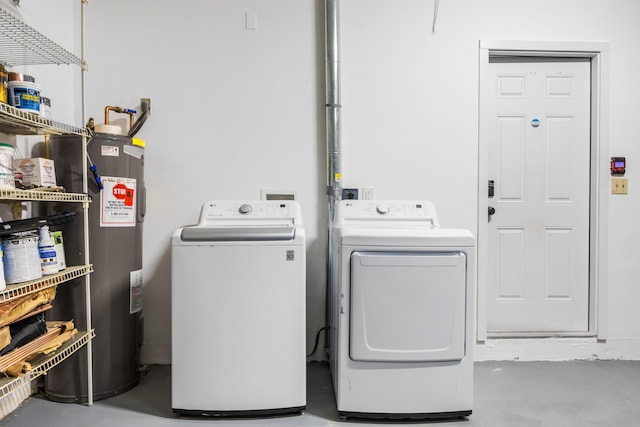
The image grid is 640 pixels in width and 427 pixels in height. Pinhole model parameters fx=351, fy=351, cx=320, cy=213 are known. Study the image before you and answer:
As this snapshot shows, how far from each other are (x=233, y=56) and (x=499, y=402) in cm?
247

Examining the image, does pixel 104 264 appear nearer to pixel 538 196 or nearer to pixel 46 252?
pixel 46 252

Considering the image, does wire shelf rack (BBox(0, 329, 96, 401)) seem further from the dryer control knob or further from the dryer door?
the dryer control knob

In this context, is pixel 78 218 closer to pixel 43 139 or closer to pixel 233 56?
pixel 43 139

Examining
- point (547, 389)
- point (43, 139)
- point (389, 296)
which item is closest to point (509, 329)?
point (547, 389)

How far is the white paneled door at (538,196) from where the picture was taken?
236 cm

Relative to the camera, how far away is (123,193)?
1847mm

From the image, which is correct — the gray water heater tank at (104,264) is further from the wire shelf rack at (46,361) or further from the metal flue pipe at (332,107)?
the metal flue pipe at (332,107)

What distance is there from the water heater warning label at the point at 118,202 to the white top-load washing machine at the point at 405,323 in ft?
3.79

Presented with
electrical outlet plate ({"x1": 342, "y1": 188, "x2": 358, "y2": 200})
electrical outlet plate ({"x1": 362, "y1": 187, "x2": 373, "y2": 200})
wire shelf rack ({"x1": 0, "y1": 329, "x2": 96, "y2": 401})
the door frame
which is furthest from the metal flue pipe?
wire shelf rack ({"x1": 0, "y1": 329, "x2": 96, "y2": 401})

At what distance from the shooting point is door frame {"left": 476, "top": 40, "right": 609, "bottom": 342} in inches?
89.0

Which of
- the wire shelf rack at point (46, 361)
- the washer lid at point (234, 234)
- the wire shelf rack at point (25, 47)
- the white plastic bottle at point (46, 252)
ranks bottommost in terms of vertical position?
the wire shelf rack at point (46, 361)

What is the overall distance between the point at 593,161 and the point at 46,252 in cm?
314

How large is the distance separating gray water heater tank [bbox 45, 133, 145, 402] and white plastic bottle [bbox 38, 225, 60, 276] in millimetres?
201

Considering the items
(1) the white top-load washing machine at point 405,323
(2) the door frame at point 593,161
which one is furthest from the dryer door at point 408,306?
(2) the door frame at point 593,161
